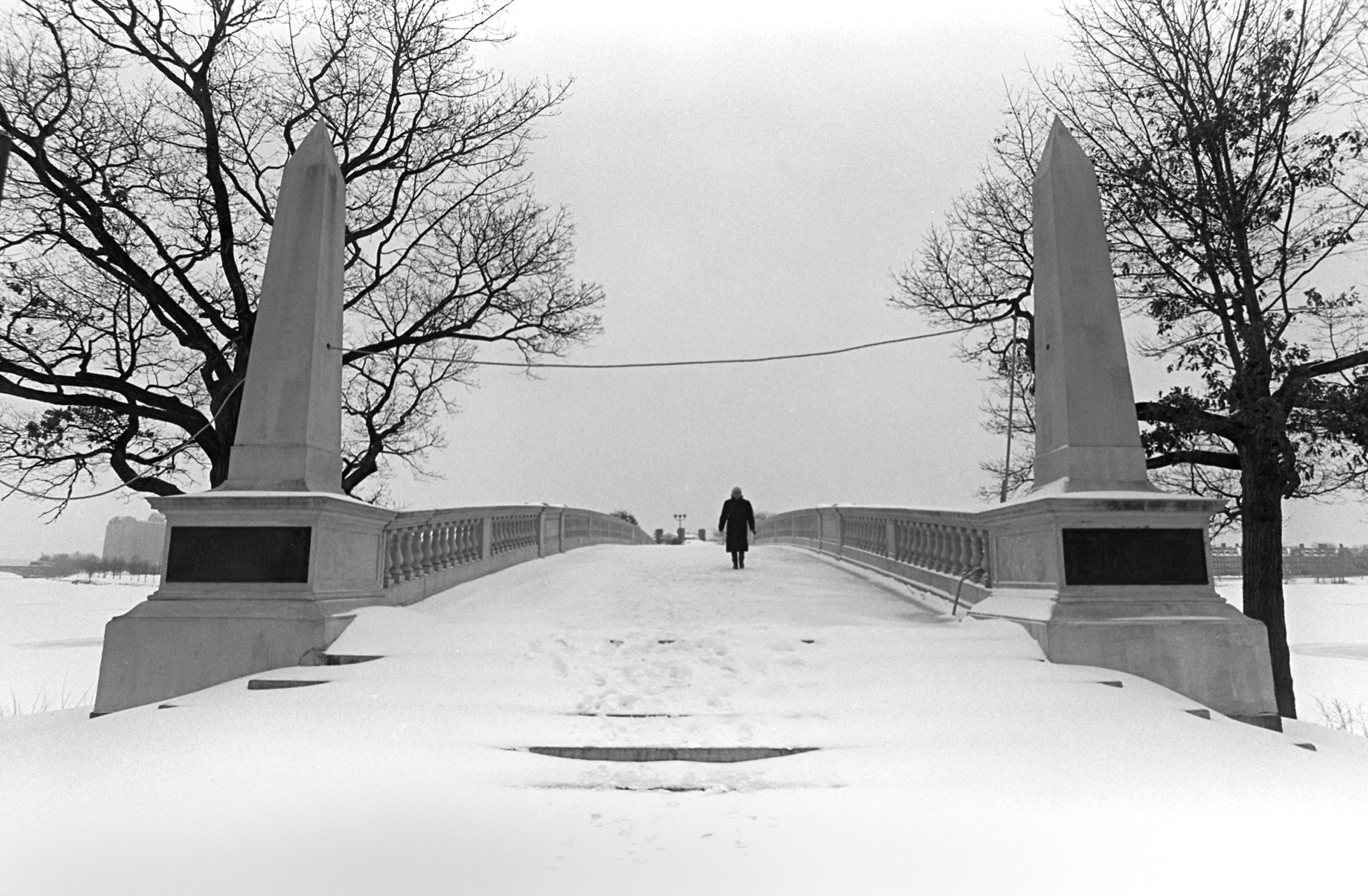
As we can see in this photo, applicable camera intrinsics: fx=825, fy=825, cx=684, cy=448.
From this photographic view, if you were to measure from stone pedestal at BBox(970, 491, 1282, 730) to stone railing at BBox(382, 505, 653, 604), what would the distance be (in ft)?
20.7

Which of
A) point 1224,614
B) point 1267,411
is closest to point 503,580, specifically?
point 1224,614

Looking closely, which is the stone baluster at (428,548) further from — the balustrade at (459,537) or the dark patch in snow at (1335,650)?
the dark patch in snow at (1335,650)

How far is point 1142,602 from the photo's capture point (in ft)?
22.0

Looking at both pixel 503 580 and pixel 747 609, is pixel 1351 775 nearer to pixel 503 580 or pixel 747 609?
pixel 747 609

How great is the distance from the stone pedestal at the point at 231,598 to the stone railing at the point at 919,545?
639cm

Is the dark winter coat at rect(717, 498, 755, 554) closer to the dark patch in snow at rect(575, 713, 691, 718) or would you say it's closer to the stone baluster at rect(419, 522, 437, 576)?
the stone baluster at rect(419, 522, 437, 576)

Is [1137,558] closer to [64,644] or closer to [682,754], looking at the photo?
[682,754]

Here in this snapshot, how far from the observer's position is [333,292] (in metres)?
8.41

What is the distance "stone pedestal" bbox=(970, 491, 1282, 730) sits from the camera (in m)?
6.40

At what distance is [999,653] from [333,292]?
23.4ft

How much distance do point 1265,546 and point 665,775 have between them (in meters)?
11.6

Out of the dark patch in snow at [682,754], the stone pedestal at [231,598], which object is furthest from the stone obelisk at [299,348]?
the dark patch in snow at [682,754]

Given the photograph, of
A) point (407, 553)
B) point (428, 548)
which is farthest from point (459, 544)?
point (407, 553)

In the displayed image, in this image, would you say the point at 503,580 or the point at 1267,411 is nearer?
the point at 1267,411
